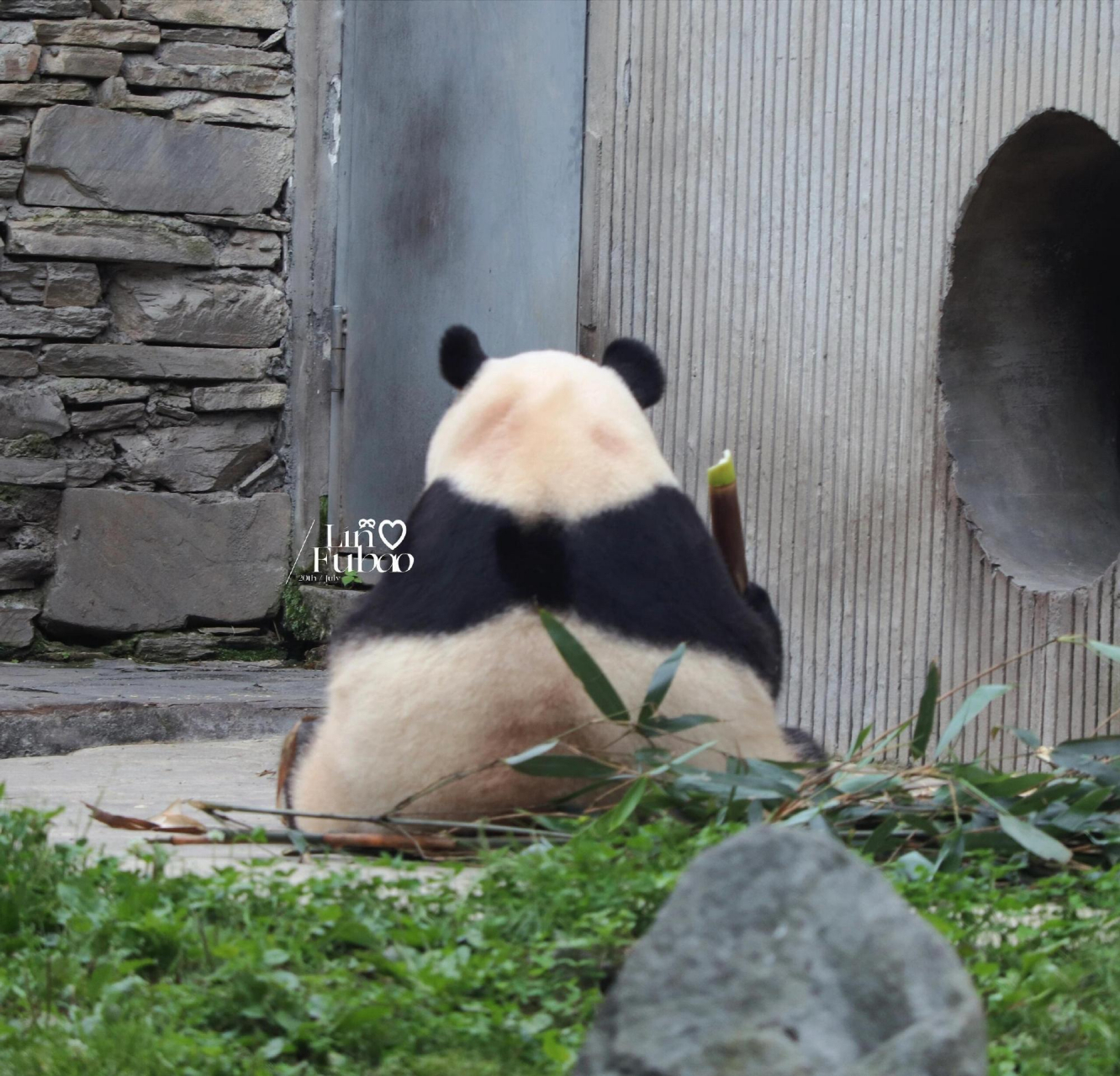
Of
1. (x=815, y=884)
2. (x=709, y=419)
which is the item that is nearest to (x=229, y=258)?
(x=709, y=419)

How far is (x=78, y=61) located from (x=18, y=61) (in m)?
0.24

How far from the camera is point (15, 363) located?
6.34 metres

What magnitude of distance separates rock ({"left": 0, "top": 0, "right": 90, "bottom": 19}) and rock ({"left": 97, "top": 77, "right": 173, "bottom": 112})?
0.98ft

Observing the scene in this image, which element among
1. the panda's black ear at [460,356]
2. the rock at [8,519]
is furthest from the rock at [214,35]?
the panda's black ear at [460,356]

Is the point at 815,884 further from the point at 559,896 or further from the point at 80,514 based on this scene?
the point at 80,514

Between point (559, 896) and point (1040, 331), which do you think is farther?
point (1040, 331)

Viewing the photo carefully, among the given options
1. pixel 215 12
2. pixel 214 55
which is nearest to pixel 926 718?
pixel 214 55

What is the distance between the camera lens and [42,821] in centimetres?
267

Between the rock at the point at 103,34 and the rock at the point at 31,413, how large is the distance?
4.73 ft

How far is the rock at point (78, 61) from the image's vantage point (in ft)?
20.9

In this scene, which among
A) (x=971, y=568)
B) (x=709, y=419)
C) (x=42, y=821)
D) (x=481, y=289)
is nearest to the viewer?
(x=42, y=821)

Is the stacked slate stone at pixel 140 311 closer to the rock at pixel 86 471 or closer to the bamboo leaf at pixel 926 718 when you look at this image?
the rock at pixel 86 471

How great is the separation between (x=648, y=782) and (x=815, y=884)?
1149 millimetres

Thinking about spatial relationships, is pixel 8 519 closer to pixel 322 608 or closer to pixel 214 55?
pixel 322 608
